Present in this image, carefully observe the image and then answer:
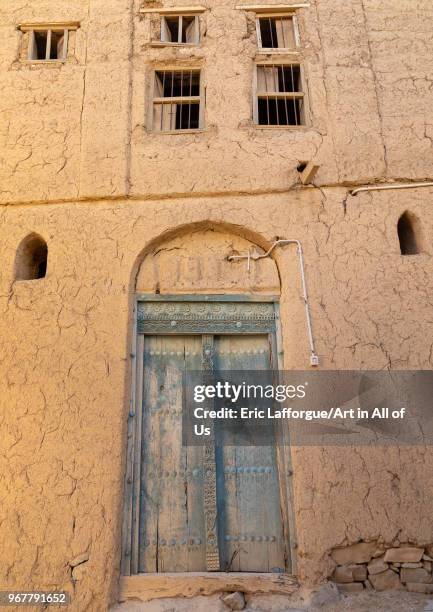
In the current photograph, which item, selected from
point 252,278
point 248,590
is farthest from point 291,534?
point 252,278

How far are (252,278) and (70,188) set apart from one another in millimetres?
2202

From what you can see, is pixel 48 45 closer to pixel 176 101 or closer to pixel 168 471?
pixel 176 101

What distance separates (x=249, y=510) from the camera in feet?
15.5

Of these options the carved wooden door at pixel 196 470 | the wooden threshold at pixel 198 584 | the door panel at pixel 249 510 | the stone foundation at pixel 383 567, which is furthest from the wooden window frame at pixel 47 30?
the stone foundation at pixel 383 567

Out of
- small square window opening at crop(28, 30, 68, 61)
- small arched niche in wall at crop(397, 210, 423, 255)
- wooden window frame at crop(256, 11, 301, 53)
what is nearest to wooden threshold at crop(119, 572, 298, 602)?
small arched niche in wall at crop(397, 210, 423, 255)

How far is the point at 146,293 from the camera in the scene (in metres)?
5.34

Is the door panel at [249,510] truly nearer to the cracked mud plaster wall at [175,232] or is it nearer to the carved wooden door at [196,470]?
the carved wooden door at [196,470]

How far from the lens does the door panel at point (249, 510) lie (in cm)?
458

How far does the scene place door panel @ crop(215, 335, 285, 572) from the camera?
458 centimetres

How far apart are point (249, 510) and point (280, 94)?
4605mm

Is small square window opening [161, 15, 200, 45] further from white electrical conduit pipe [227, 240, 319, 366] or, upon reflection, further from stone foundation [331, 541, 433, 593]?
stone foundation [331, 541, 433, 593]

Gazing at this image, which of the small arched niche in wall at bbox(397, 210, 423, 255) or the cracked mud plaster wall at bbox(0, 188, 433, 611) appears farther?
the small arched niche in wall at bbox(397, 210, 423, 255)

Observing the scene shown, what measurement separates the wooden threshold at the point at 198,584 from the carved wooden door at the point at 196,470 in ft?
0.39

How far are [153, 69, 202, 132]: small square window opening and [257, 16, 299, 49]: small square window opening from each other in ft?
3.35
